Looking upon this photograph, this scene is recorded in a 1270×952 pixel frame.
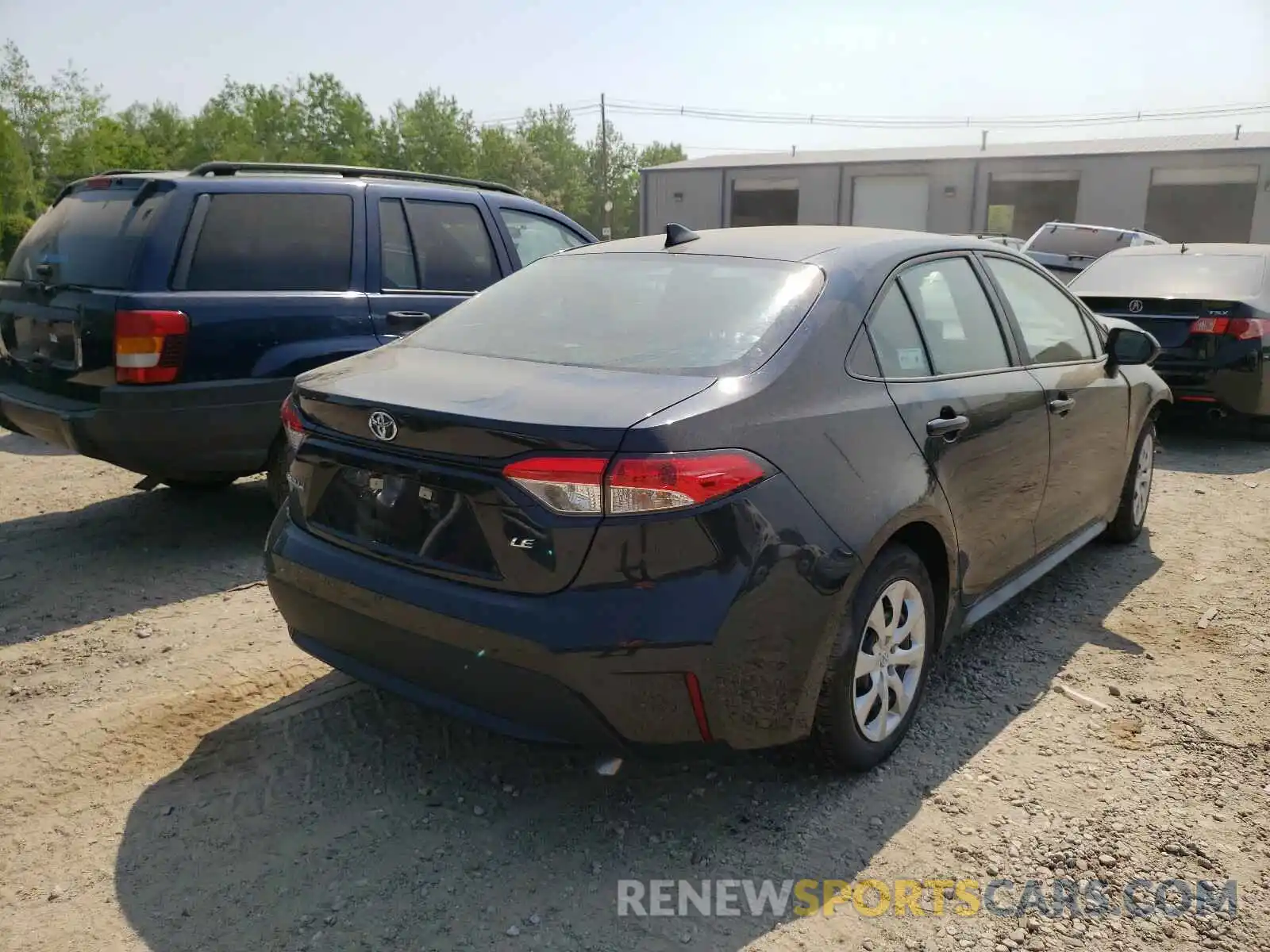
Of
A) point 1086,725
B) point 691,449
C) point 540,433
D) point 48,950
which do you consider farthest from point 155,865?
point 1086,725

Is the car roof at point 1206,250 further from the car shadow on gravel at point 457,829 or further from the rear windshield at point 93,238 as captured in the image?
the rear windshield at point 93,238

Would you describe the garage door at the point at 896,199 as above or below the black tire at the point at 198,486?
above

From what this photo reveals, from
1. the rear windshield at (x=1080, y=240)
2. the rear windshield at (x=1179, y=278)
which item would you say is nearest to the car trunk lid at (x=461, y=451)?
the rear windshield at (x=1179, y=278)

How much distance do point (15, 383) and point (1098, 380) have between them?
5272 mm

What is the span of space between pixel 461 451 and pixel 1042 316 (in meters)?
2.83

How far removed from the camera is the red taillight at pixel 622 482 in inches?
92.0

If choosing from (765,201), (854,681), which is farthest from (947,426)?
(765,201)

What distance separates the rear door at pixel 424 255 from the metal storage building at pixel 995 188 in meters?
33.6

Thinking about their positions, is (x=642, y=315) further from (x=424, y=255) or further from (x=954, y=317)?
(x=424, y=255)

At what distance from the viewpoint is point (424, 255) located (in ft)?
18.3

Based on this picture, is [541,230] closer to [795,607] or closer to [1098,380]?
[1098,380]

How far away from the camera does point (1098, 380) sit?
14.5 feet

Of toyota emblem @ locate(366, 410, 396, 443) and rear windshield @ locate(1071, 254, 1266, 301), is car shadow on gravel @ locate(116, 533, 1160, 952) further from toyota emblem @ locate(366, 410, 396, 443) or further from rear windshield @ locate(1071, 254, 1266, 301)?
rear windshield @ locate(1071, 254, 1266, 301)

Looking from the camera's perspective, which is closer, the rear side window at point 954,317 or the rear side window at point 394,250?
the rear side window at point 954,317
